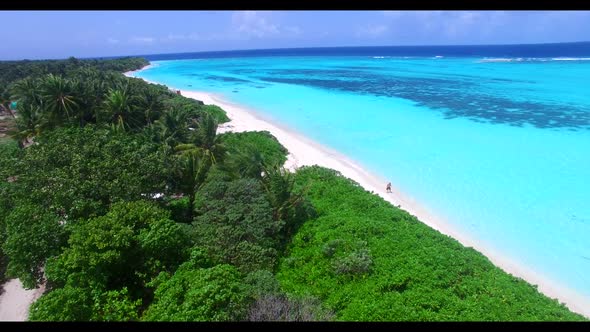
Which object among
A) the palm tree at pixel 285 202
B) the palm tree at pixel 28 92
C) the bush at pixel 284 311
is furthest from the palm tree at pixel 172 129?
the bush at pixel 284 311

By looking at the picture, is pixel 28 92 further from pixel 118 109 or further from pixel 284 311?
pixel 284 311

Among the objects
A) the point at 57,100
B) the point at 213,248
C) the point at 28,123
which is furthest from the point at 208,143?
the point at 28,123

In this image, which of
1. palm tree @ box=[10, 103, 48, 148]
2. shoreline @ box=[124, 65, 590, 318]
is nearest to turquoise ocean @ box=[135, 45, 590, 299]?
shoreline @ box=[124, 65, 590, 318]

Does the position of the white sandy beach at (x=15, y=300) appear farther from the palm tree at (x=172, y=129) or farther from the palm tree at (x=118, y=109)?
the palm tree at (x=118, y=109)

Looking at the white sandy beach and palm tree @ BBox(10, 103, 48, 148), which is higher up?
palm tree @ BBox(10, 103, 48, 148)

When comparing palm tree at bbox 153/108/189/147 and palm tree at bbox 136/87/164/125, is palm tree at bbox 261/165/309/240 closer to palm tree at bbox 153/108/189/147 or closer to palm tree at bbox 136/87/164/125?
palm tree at bbox 153/108/189/147
